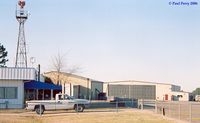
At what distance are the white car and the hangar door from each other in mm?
61925

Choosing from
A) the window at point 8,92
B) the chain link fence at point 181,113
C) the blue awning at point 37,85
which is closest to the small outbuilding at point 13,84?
the window at point 8,92

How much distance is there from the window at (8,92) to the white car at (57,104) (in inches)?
230

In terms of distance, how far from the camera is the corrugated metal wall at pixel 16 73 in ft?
147

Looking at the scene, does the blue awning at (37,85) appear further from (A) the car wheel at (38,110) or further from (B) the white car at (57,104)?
(A) the car wheel at (38,110)

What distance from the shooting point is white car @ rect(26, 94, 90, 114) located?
39.4 m

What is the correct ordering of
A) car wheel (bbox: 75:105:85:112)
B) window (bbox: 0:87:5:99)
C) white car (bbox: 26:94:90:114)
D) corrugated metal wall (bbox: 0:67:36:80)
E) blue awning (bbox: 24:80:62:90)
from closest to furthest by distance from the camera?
white car (bbox: 26:94:90:114)
car wheel (bbox: 75:105:85:112)
corrugated metal wall (bbox: 0:67:36:80)
window (bbox: 0:87:5:99)
blue awning (bbox: 24:80:62:90)

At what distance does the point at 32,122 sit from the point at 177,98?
80158mm

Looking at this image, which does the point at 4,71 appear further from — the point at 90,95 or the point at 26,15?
the point at 90,95

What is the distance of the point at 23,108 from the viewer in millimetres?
45156

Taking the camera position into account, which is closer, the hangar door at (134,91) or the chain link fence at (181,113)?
the chain link fence at (181,113)

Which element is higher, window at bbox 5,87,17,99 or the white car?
window at bbox 5,87,17,99

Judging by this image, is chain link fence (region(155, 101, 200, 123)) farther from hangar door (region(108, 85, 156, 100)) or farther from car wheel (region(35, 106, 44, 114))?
hangar door (region(108, 85, 156, 100))

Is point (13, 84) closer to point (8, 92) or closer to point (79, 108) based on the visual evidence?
point (8, 92)

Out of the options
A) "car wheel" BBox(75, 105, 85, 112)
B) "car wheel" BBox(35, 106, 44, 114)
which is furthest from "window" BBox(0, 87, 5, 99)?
"car wheel" BBox(75, 105, 85, 112)
